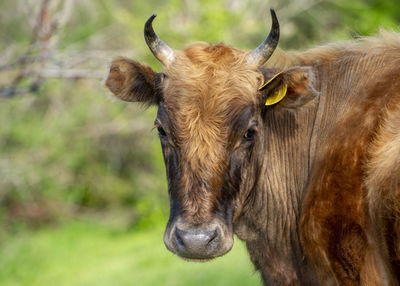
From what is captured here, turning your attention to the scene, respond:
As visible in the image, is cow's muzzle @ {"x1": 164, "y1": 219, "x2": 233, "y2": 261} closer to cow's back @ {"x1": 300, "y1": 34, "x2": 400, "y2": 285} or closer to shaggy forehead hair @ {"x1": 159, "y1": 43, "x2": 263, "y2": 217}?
shaggy forehead hair @ {"x1": 159, "y1": 43, "x2": 263, "y2": 217}

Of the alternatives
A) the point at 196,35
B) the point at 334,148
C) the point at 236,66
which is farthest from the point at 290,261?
the point at 196,35

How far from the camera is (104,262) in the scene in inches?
641

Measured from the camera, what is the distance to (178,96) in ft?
15.3

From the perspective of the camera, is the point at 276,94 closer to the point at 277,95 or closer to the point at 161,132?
the point at 277,95

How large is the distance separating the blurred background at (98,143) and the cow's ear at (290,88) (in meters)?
3.38

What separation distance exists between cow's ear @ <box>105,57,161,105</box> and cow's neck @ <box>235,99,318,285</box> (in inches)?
44.7

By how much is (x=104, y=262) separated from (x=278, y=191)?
12.3 meters

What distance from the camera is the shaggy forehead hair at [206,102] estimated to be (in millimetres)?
4430

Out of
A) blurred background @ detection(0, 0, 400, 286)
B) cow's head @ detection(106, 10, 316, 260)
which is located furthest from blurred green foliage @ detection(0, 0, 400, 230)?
cow's head @ detection(106, 10, 316, 260)

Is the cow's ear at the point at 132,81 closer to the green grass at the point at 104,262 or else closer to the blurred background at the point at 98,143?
the blurred background at the point at 98,143

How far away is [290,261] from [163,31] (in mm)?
14355

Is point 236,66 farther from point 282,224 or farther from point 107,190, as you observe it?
point 107,190

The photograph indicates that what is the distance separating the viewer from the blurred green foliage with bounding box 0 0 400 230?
1534 cm

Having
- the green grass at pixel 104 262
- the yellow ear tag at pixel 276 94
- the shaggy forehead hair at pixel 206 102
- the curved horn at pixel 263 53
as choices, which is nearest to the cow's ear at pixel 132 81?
the shaggy forehead hair at pixel 206 102
